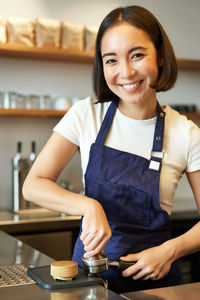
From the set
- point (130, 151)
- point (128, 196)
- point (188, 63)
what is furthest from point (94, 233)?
point (188, 63)

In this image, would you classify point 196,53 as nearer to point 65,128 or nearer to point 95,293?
point 65,128

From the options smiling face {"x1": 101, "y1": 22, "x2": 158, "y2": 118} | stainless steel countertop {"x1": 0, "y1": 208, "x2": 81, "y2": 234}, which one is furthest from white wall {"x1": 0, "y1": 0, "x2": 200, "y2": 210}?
smiling face {"x1": 101, "y1": 22, "x2": 158, "y2": 118}

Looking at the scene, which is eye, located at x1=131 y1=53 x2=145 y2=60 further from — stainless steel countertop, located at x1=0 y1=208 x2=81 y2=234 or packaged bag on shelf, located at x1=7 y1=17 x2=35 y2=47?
packaged bag on shelf, located at x1=7 y1=17 x2=35 y2=47

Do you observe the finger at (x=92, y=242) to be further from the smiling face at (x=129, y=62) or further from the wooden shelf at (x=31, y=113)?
the wooden shelf at (x=31, y=113)

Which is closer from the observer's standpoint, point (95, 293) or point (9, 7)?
point (95, 293)

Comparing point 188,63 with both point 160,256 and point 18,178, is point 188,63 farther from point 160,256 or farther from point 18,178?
point 160,256

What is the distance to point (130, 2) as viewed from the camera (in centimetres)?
395

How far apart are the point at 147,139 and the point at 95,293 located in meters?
0.73

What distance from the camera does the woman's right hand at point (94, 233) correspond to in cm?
131

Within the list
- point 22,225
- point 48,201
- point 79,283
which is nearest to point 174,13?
point 22,225

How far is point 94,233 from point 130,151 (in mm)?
496

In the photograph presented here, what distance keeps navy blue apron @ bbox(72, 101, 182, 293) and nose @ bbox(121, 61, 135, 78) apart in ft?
0.77

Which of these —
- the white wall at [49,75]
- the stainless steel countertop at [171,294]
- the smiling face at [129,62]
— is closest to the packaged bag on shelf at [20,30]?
the white wall at [49,75]

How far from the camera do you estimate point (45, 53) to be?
3.36m
